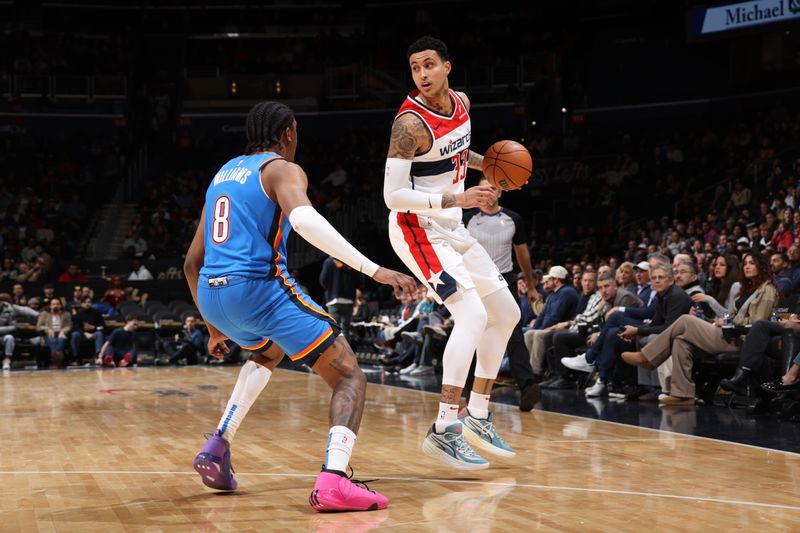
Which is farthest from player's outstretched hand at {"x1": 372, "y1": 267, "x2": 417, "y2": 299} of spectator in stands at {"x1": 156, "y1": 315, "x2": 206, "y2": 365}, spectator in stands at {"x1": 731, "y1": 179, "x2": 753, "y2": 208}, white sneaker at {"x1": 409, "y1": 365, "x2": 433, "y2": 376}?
spectator in stands at {"x1": 731, "y1": 179, "x2": 753, "y2": 208}

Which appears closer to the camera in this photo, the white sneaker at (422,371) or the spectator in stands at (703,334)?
the spectator in stands at (703,334)

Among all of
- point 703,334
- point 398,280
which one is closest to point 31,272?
point 703,334

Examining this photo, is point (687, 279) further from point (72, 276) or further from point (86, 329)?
point (72, 276)

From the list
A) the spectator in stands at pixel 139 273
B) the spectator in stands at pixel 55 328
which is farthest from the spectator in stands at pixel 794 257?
the spectator in stands at pixel 139 273

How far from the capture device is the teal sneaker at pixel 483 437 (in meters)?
5.29

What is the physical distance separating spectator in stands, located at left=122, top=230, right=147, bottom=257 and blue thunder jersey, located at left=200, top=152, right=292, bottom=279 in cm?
1767

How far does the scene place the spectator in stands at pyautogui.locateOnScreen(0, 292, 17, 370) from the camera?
14.8 meters

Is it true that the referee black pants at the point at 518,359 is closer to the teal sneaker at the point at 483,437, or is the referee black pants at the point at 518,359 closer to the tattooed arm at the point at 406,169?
the teal sneaker at the point at 483,437

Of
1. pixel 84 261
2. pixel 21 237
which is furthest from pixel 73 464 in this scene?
pixel 21 237

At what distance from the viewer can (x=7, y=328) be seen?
1497 cm

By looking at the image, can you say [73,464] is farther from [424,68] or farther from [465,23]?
[465,23]

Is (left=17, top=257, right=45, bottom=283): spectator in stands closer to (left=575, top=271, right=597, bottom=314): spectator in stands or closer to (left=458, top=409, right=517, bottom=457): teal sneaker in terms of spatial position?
(left=575, top=271, right=597, bottom=314): spectator in stands

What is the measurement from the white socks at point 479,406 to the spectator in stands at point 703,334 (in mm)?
3304

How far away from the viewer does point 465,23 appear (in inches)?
1078
